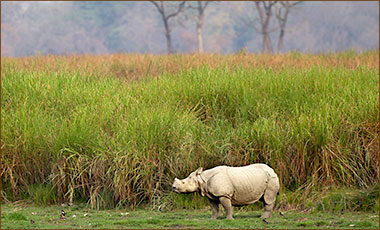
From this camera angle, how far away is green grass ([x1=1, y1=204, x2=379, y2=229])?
614 centimetres

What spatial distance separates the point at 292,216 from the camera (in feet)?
22.2

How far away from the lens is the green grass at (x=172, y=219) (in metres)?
6.14

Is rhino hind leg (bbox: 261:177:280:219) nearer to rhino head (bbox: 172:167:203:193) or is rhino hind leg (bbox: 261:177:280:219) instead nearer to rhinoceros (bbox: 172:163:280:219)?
rhinoceros (bbox: 172:163:280:219)

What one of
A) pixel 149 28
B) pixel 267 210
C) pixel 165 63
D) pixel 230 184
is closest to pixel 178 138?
pixel 267 210

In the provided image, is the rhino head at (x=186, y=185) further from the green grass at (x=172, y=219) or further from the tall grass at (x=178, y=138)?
the tall grass at (x=178, y=138)

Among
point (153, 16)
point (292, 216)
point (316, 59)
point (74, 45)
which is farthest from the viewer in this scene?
point (153, 16)

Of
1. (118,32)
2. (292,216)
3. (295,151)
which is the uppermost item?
(118,32)

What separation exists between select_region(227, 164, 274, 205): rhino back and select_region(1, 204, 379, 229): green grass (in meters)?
0.25

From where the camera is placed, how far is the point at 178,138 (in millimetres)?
8016

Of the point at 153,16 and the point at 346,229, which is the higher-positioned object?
the point at 153,16

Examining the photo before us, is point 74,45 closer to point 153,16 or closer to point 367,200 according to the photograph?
point 153,16

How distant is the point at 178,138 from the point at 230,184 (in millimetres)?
2188

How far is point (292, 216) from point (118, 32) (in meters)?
55.8

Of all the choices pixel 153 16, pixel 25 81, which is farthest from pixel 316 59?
pixel 153 16
